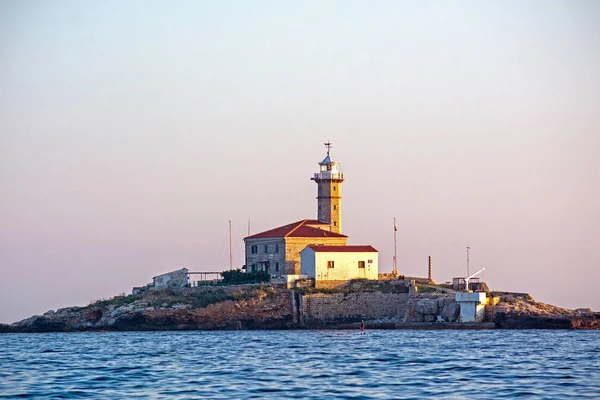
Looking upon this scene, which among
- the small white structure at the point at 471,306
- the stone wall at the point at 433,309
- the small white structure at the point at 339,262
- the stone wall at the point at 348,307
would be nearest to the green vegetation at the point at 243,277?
the small white structure at the point at 339,262

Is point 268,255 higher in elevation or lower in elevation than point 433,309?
higher

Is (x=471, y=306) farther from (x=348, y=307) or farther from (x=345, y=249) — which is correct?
(x=345, y=249)

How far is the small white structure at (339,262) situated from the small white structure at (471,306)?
10.6m

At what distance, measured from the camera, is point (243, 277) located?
77.2 m

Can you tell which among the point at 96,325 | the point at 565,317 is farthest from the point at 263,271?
the point at 565,317

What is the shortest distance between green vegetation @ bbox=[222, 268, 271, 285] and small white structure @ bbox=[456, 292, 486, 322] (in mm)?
14603

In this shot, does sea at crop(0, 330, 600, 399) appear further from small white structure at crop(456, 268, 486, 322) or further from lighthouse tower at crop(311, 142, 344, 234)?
lighthouse tower at crop(311, 142, 344, 234)

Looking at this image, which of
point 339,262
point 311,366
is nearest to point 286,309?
point 339,262

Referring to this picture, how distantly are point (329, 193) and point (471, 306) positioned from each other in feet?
63.1

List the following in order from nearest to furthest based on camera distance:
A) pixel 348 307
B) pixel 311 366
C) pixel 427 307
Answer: pixel 311 366
pixel 427 307
pixel 348 307

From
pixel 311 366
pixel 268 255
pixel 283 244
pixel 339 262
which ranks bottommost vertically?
pixel 311 366

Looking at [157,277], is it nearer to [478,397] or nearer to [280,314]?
[280,314]

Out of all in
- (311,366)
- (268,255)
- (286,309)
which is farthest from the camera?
(268,255)

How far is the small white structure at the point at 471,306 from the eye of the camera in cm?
6725
